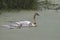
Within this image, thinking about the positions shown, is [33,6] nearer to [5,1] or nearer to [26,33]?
[5,1]

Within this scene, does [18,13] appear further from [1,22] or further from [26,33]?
[26,33]

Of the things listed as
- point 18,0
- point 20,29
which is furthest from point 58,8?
point 20,29

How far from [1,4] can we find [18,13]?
3.78 feet

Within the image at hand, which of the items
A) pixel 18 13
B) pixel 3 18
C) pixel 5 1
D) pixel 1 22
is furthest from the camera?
pixel 5 1

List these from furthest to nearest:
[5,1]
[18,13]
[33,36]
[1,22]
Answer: [5,1] → [18,13] → [1,22] → [33,36]

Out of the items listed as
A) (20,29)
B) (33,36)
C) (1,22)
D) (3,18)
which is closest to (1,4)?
(3,18)

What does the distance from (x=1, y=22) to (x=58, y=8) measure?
4.36 meters

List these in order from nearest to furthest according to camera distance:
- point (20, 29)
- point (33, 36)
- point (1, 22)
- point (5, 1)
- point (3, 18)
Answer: point (33, 36) → point (20, 29) → point (1, 22) → point (3, 18) → point (5, 1)

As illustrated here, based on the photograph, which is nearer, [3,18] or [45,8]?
[3,18]

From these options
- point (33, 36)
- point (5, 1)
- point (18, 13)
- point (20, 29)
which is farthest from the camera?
point (5, 1)

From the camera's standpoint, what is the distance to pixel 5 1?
45.8 ft

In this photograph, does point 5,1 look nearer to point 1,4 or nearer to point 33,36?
point 1,4

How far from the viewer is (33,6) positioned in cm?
1414

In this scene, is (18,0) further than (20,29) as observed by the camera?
Yes
